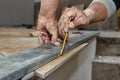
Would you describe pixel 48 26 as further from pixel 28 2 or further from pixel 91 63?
pixel 28 2

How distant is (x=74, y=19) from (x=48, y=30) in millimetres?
137

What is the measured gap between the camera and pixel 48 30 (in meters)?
0.93

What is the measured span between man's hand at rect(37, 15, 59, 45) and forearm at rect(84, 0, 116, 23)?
16cm

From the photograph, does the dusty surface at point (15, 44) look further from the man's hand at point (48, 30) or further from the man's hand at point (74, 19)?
the man's hand at point (74, 19)

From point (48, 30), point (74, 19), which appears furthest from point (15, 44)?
point (74, 19)

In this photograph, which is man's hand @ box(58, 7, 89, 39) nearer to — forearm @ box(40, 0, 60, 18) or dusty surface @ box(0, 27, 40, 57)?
forearm @ box(40, 0, 60, 18)

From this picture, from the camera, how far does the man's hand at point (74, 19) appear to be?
844 millimetres

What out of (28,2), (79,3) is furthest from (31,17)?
(79,3)

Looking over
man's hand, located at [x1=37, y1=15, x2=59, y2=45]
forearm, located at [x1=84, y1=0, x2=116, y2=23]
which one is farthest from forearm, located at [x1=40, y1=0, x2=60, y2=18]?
forearm, located at [x1=84, y1=0, x2=116, y2=23]

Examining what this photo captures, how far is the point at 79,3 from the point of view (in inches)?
97.0

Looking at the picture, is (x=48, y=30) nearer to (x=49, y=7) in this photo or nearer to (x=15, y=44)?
(x=49, y=7)

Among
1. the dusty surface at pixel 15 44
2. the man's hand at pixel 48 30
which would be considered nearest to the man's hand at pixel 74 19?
the man's hand at pixel 48 30

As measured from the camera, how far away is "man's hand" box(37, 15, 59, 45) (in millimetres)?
906

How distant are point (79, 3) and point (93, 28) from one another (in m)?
0.43
